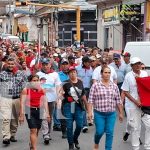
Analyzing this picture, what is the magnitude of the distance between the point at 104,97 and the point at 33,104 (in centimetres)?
141

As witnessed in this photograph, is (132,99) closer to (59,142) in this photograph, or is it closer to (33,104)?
(33,104)

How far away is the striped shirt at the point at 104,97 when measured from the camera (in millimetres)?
9445

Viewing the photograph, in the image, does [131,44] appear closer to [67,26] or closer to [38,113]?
[38,113]

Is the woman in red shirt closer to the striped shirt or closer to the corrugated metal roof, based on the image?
the striped shirt

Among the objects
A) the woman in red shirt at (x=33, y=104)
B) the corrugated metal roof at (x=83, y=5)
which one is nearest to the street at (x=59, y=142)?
the woman in red shirt at (x=33, y=104)

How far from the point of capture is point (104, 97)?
943 centimetres

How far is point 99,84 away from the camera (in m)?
9.52

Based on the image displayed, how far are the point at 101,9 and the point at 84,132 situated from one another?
95.9ft

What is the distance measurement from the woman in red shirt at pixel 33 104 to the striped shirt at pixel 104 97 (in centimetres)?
106

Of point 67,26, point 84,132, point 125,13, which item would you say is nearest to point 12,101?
point 84,132

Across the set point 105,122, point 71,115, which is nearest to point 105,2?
point 71,115

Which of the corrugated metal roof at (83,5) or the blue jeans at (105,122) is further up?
the corrugated metal roof at (83,5)

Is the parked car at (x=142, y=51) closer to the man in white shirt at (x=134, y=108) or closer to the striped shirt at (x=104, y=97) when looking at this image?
the man in white shirt at (x=134, y=108)

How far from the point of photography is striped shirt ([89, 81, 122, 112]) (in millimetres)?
9445
